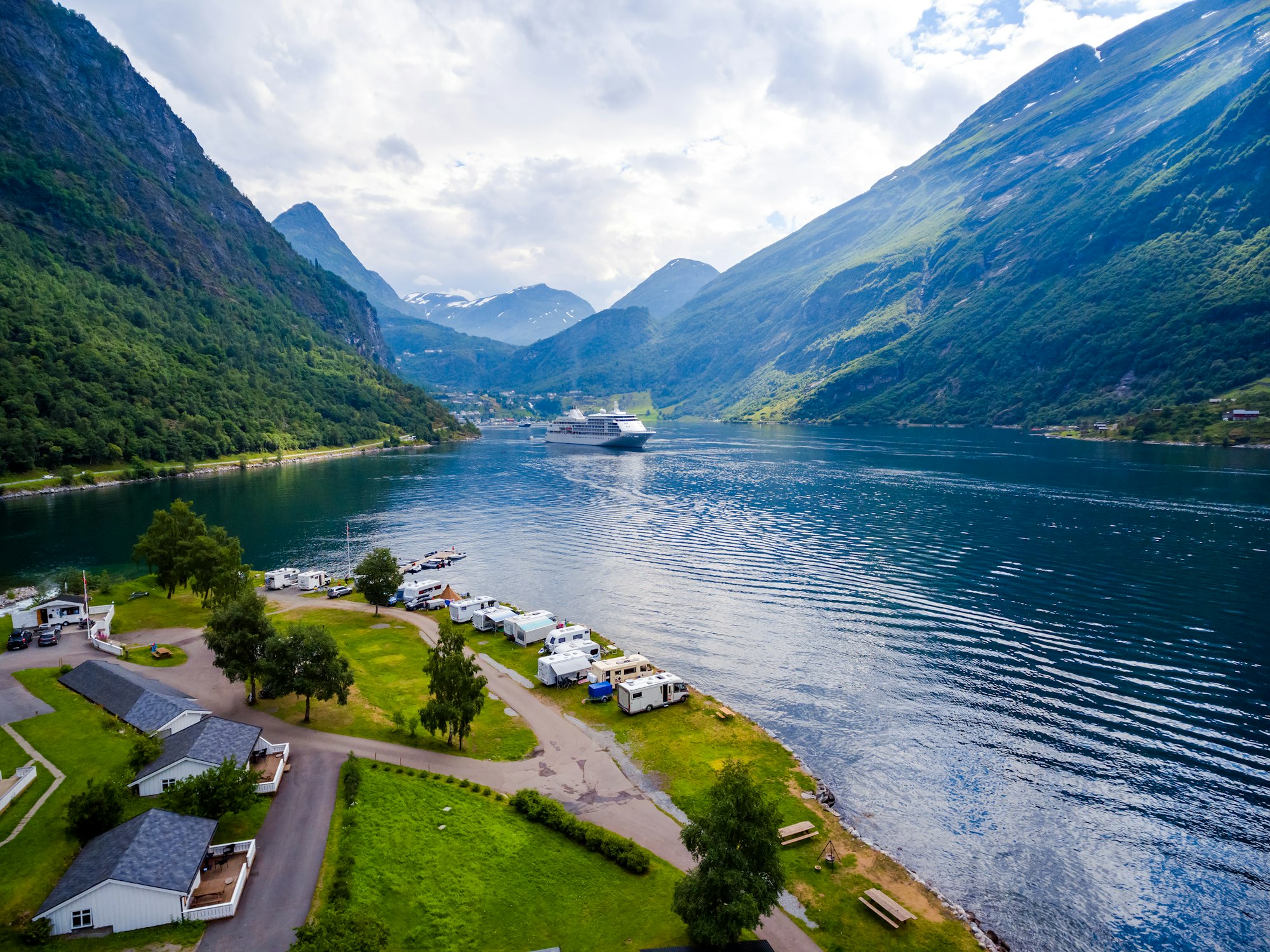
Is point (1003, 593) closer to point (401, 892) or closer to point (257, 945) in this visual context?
point (401, 892)

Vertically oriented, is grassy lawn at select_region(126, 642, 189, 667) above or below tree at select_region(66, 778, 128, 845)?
below

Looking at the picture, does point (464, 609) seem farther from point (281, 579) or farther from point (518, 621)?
point (281, 579)

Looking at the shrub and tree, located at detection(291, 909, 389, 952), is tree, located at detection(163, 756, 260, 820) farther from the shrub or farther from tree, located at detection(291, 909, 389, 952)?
the shrub

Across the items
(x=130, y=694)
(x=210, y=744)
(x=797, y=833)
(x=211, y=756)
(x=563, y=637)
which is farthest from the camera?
(x=563, y=637)

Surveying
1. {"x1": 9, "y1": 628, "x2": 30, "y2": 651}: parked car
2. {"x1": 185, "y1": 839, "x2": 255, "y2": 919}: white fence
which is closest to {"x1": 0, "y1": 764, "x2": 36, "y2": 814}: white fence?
{"x1": 185, "y1": 839, "x2": 255, "y2": 919}: white fence

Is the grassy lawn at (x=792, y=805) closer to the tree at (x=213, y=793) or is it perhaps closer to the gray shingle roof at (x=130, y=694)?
the tree at (x=213, y=793)

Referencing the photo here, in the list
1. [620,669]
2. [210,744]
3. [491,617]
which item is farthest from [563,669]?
[210,744]

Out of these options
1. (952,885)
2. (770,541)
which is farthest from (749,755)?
(770,541)
